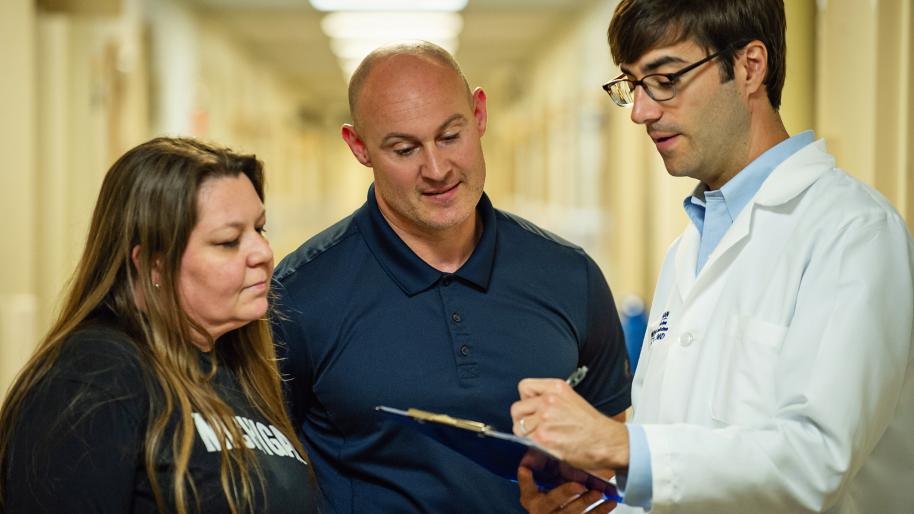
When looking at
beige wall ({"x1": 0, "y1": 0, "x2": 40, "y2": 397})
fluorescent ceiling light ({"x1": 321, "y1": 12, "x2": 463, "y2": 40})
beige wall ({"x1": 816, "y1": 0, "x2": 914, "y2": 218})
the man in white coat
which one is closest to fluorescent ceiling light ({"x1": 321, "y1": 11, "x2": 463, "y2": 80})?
fluorescent ceiling light ({"x1": 321, "y1": 12, "x2": 463, "y2": 40})

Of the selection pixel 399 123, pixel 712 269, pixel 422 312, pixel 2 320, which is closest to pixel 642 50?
pixel 712 269

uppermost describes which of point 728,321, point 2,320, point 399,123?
point 399,123

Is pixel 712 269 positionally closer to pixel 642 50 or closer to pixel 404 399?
pixel 642 50

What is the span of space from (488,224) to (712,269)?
0.60m

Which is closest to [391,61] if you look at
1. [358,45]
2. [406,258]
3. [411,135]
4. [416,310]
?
[411,135]

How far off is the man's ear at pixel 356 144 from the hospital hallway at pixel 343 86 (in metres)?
0.43

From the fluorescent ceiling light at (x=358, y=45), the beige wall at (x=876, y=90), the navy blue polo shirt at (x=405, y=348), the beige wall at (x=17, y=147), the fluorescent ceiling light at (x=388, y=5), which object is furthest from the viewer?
the fluorescent ceiling light at (x=358, y=45)

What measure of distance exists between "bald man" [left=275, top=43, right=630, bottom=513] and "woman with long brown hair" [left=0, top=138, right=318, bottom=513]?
183 mm

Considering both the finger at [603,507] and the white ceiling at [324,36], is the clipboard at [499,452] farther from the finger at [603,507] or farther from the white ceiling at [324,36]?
the white ceiling at [324,36]

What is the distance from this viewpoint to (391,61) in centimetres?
203

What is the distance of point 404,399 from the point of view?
1857 mm

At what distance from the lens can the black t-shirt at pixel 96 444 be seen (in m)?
1.37

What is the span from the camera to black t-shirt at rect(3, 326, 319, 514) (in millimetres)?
1370

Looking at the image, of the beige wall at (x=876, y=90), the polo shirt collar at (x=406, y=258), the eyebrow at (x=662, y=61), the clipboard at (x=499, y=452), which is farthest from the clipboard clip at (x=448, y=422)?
the beige wall at (x=876, y=90)
